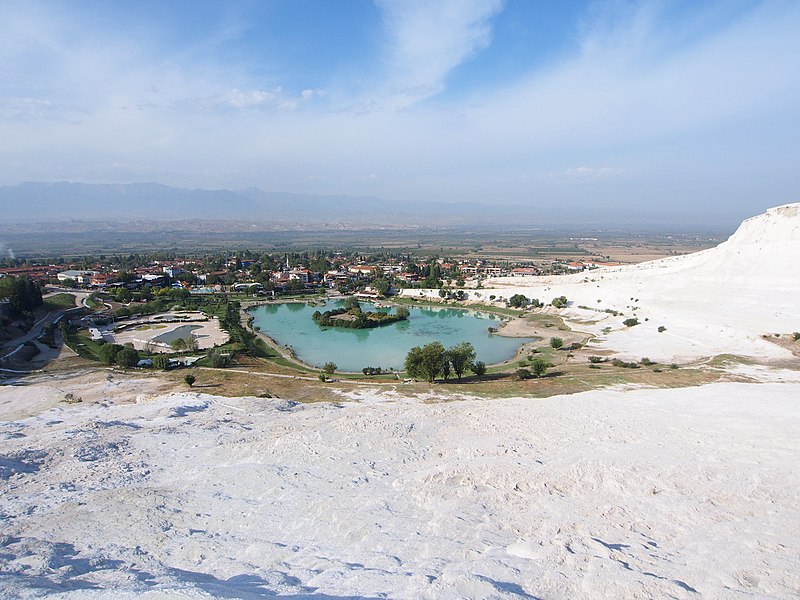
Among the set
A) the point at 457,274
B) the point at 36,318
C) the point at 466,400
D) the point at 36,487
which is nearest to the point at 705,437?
the point at 466,400

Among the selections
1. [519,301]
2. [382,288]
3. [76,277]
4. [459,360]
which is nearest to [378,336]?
[459,360]

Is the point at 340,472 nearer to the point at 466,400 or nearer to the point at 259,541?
the point at 259,541

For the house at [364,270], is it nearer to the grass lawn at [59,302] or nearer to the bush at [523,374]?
the grass lawn at [59,302]

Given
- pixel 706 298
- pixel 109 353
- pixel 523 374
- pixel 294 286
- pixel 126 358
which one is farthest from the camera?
pixel 294 286

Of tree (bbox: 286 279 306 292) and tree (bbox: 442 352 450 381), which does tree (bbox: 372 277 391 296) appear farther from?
tree (bbox: 442 352 450 381)

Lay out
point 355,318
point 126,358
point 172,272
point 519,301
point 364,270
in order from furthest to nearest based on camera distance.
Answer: point 364,270, point 172,272, point 519,301, point 355,318, point 126,358

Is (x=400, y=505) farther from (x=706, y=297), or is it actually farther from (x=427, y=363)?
(x=706, y=297)
